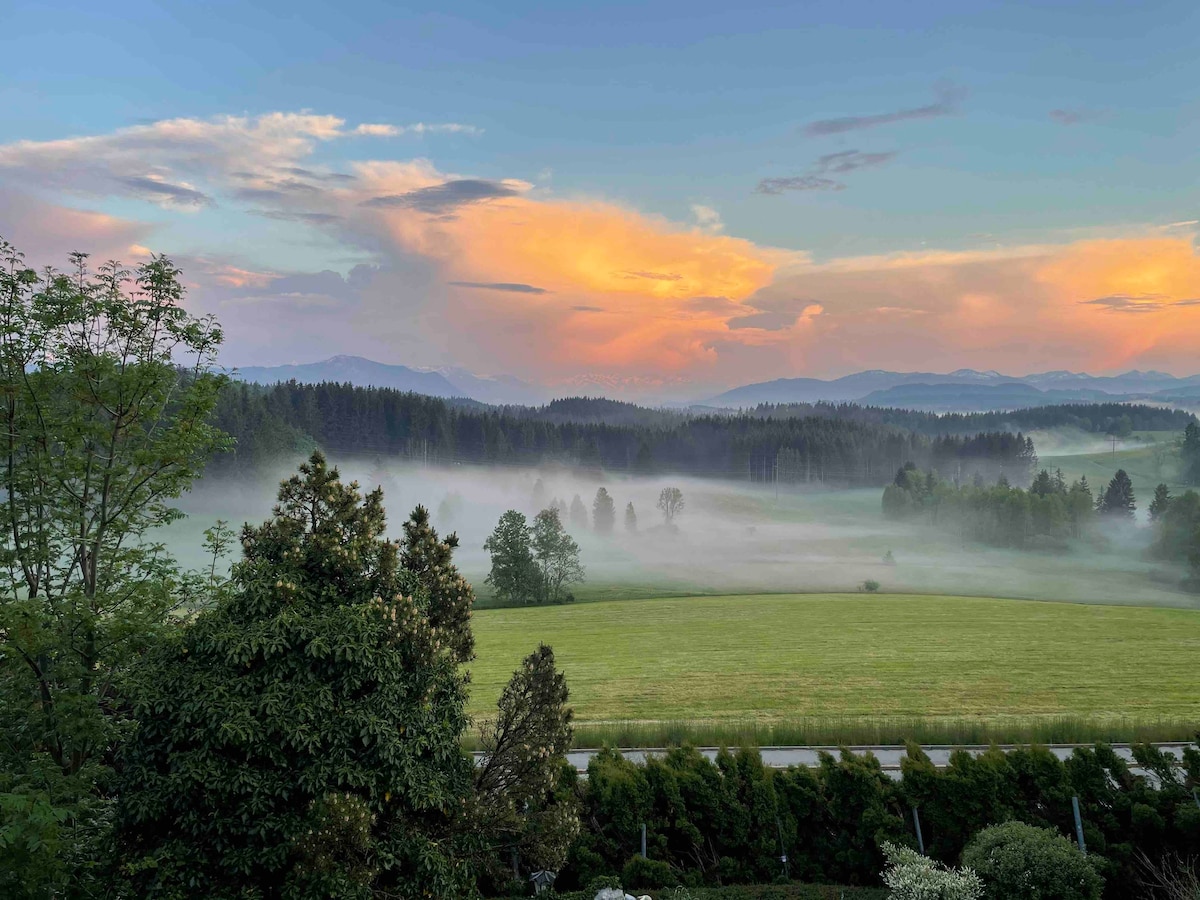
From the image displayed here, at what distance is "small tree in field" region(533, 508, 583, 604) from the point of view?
3236 inches

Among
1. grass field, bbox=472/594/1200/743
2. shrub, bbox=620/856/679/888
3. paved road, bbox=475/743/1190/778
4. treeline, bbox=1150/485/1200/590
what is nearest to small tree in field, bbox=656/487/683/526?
treeline, bbox=1150/485/1200/590

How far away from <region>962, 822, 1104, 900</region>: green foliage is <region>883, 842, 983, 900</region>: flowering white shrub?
332 mm

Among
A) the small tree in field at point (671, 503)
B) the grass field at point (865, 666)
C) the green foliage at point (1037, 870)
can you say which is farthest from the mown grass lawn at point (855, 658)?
the small tree in field at point (671, 503)

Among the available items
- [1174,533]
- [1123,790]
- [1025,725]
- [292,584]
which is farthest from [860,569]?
[292,584]

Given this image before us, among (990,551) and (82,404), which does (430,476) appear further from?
(82,404)

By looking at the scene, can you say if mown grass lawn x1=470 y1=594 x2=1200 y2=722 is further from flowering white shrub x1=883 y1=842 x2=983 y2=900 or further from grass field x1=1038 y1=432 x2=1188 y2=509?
grass field x1=1038 y1=432 x2=1188 y2=509

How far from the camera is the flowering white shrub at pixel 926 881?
12289 millimetres

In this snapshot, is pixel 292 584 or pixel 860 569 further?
pixel 860 569

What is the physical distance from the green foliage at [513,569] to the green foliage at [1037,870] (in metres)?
67.7

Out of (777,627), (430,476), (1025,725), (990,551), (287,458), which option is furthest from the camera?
(430,476)

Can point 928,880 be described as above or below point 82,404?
below

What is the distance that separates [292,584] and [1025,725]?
24364mm

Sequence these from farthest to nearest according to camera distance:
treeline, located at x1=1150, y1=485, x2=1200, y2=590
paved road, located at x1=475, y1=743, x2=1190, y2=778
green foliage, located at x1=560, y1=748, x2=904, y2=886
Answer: treeline, located at x1=1150, y1=485, x2=1200, y2=590
paved road, located at x1=475, y1=743, x2=1190, y2=778
green foliage, located at x1=560, y1=748, x2=904, y2=886

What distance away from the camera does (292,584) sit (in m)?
12.1
